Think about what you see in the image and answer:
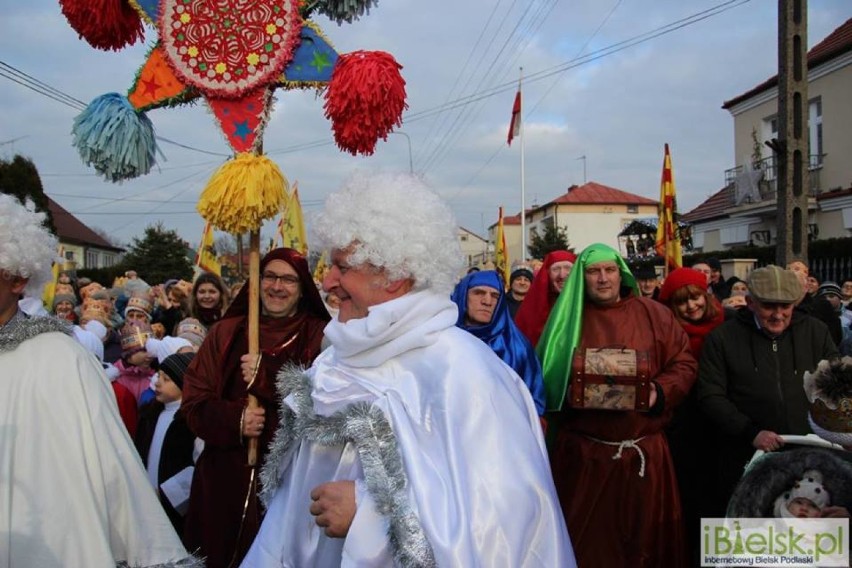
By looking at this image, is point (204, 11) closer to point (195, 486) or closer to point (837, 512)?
point (195, 486)

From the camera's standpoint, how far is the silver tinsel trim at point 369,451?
6.49 feet

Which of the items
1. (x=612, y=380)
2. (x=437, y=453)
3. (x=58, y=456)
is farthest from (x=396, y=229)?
(x=612, y=380)

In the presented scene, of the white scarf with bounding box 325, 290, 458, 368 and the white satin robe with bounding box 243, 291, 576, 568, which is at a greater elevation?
the white scarf with bounding box 325, 290, 458, 368

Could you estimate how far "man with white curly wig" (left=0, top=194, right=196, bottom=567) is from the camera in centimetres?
258

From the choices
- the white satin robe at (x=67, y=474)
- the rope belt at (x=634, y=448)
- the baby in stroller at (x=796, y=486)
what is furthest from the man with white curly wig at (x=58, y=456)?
the rope belt at (x=634, y=448)

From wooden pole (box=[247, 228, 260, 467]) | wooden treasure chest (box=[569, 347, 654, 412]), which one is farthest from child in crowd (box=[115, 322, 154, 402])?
wooden treasure chest (box=[569, 347, 654, 412])

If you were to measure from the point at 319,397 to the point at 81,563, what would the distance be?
3.51ft

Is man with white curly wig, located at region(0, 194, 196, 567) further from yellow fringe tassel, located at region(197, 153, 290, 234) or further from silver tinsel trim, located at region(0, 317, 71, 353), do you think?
yellow fringe tassel, located at region(197, 153, 290, 234)

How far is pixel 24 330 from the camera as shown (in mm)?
2730

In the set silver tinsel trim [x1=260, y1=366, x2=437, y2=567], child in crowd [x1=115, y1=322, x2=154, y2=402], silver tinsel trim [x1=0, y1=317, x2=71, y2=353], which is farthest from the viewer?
child in crowd [x1=115, y1=322, x2=154, y2=402]

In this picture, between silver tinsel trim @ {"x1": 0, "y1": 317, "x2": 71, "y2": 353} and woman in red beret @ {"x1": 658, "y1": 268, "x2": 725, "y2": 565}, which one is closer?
silver tinsel trim @ {"x1": 0, "y1": 317, "x2": 71, "y2": 353}

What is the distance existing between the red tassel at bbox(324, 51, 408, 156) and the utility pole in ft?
27.1

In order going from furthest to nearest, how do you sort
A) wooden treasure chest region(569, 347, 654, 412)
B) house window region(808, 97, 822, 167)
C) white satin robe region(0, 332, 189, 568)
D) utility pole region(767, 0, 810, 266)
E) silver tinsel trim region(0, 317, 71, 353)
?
house window region(808, 97, 822, 167), utility pole region(767, 0, 810, 266), wooden treasure chest region(569, 347, 654, 412), silver tinsel trim region(0, 317, 71, 353), white satin robe region(0, 332, 189, 568)

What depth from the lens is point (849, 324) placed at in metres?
8.24
